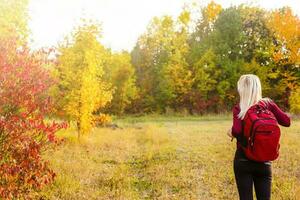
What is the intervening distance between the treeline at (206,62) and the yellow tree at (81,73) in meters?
24.2

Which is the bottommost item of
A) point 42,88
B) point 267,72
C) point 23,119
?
point 23,119

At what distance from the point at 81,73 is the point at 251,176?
13.8 meters

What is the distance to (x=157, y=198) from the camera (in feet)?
29.8

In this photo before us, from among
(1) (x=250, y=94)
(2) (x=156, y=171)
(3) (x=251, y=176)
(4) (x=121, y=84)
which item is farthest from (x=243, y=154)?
(4) (x=121, y=84)

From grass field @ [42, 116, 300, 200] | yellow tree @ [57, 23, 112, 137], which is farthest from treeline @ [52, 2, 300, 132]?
grass field @ [42, 116, 300, 200]

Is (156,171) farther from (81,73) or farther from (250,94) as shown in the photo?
(81,73)

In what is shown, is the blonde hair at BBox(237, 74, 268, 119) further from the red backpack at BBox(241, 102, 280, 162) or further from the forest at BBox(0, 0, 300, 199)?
the forest at BBox(0, 0, 300, 199)

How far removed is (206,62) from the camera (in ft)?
157

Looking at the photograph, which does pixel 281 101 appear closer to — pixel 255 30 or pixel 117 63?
pixel 255 30

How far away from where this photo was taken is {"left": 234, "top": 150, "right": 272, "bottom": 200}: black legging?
18.6ft

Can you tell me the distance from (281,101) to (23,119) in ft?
140

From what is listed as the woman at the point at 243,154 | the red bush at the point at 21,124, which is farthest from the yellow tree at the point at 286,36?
the woman at the point at 243,154

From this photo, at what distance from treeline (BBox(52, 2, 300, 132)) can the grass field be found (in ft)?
89.4

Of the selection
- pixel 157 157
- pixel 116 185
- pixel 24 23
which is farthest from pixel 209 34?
pixel 116 185
